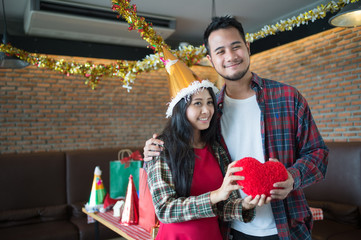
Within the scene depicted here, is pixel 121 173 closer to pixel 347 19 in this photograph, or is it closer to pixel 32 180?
pixel 32 180

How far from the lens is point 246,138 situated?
1474 millimetres

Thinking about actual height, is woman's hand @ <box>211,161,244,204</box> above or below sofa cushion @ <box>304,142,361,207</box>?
above

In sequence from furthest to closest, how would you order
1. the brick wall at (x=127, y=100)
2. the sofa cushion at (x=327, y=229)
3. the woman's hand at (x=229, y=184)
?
1. the brick wall at (x=127, y=100)
2. the sofa cushion at (x=327, y=229)
3. the woman's hand at (x=229, y=184)

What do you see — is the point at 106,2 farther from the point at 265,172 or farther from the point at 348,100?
the point at 265,172

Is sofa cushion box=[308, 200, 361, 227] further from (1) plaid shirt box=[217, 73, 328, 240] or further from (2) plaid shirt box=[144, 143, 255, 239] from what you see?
(2) plaid shirt box=[144, 143, 255, 239]

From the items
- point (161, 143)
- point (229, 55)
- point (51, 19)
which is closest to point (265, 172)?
point (161, 143)

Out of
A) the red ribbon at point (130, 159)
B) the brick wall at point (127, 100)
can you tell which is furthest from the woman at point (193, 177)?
the brick wall at point (127, 100)

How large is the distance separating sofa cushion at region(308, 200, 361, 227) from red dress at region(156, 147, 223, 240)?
267 cm

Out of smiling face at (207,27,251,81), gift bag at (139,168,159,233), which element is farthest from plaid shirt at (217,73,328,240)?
gift bag at (139,168,159,233)

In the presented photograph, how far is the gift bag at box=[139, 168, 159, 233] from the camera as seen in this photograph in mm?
2008

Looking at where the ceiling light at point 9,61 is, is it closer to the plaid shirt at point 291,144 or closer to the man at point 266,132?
the man at point 266,132

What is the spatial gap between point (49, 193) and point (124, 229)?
259cm

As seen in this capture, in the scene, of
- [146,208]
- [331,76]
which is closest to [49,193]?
[146,208]

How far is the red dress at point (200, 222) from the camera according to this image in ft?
4.40
